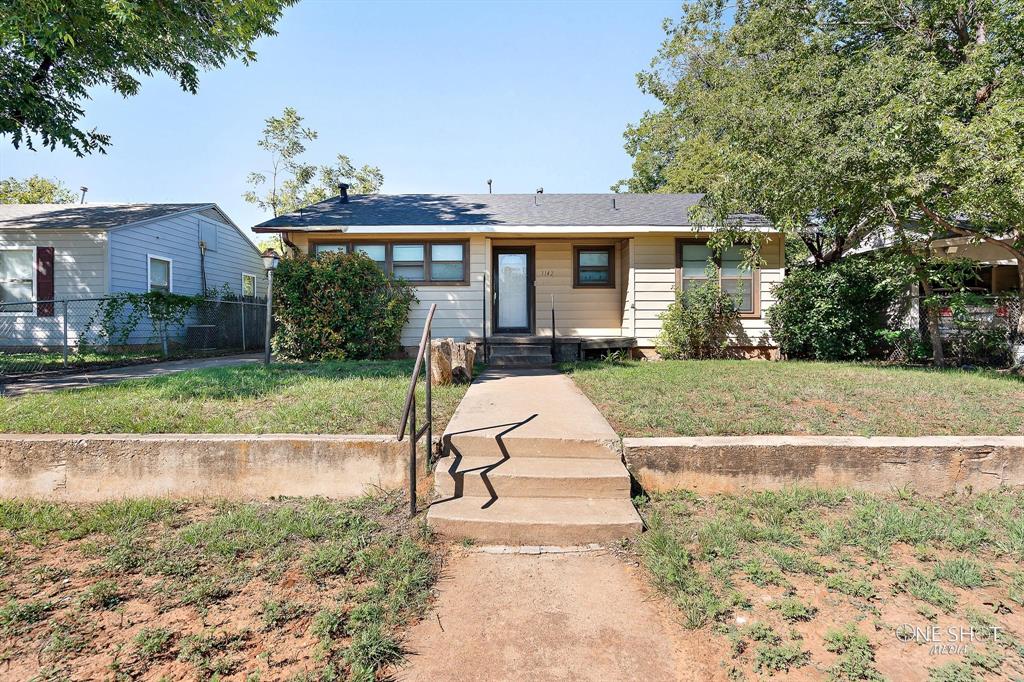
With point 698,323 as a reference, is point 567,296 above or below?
above

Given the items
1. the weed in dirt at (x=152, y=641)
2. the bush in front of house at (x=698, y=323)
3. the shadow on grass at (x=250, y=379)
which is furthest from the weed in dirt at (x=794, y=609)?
the bush in front of house at (x=698, y=323)

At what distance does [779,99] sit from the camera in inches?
370

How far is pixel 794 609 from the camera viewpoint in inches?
92.7

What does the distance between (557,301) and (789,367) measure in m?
4.55

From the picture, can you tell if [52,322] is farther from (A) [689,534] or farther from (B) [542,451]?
(A) [689,534]

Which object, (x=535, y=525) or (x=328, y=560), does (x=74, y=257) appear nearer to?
(x=328, y=560)

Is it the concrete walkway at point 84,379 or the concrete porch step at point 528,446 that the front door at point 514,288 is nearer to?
the concrete walkway at point 84,379

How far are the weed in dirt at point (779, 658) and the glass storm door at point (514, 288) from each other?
8488 millimetres

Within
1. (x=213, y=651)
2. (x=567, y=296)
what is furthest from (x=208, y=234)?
(x=213, y=651)

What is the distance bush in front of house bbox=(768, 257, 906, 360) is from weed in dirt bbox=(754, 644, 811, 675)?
27.1ft

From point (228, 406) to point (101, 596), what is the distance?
2370 mm

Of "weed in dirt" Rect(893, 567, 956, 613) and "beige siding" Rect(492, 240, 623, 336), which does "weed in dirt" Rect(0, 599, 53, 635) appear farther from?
"beige siding" Rect(492, 240, 623, 336)

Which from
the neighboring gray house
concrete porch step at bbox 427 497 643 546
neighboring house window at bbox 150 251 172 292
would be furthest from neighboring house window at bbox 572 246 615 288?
neighboring house window at bbox 150 251 172 292

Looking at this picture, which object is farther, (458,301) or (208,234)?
(208,234)
